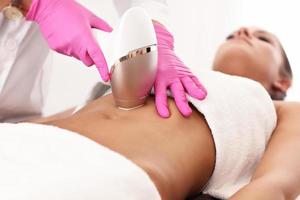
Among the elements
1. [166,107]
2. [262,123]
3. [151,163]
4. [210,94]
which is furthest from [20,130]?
[262,123]

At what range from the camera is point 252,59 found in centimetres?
181

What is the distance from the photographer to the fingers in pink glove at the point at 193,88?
1297 mm

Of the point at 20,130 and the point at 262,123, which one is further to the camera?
the point at 262,123

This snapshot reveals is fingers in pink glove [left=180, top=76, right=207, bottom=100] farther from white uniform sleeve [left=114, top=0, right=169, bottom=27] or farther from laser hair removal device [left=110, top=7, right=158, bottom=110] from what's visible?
white uniform sleeve [left=114, top=0, right=169, bottom=27]

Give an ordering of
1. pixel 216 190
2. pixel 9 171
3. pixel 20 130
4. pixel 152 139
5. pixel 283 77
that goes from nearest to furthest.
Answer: pixel 9 171 → pixel 20 130 → pixel 152 139 → pixel 216 190 → pixel 283 77

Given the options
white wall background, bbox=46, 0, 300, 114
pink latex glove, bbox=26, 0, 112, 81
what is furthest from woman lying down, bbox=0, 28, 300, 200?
white wall background, bbox=46, 0, 300, 114

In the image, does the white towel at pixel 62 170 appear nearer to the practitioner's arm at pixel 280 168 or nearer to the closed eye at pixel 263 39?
the practitioner's arm at pixel 280 168

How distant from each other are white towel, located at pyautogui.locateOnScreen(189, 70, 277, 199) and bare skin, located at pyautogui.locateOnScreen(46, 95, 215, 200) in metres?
0.03

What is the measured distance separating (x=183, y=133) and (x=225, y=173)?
17cm

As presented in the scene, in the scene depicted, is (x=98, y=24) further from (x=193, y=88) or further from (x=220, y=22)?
(x=220, y=22)

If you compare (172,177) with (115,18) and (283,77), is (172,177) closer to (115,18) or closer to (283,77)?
(283,77)

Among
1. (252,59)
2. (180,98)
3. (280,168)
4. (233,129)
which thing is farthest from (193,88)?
(252,59)

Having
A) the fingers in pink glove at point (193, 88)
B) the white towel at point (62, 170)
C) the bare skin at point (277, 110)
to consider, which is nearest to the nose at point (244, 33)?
the bare skin at point (277, 110)

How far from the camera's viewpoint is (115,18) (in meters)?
2.18
